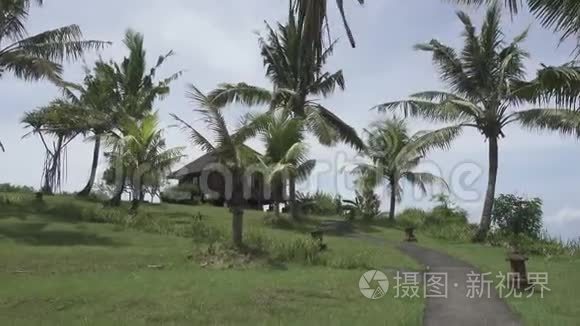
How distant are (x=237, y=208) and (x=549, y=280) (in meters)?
7.02

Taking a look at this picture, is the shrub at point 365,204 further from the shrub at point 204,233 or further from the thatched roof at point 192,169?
the shrub at point 204,233

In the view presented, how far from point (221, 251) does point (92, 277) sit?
3263mm

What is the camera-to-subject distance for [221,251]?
43.5 ft

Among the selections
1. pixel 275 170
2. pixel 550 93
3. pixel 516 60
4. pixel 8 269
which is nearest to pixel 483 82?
pixel 516 60

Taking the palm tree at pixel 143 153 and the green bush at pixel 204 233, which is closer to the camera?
the green bush at pixel 204 233

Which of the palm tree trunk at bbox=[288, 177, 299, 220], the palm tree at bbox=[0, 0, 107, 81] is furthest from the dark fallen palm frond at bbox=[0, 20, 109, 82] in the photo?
the palm tree trunk at bbox=[288, 177, 299, 220]

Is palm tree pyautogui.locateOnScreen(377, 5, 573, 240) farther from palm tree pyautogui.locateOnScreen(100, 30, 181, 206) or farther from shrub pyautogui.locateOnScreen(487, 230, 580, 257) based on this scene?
palm tree pyautogui.locateOnScreen(100, 30, 181, 206)

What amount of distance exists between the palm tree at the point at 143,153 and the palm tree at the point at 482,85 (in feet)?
30.6

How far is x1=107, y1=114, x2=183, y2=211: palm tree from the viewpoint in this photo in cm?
2095

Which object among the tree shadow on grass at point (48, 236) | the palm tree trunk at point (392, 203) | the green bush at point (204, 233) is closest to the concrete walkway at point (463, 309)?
the green bush at point (204, 233)

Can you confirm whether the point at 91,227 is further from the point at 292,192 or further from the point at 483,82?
the point at 483,82

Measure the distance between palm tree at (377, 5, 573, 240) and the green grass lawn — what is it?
294 cm
